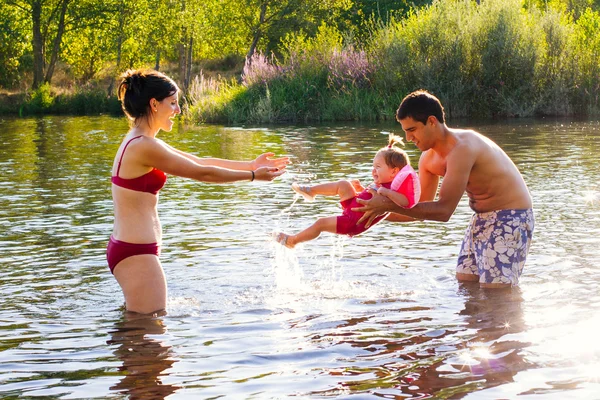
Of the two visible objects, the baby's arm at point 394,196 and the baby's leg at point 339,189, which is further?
the baby's leg at point 339,189

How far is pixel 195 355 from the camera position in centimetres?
590

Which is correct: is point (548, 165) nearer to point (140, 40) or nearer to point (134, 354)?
point (134, 354)

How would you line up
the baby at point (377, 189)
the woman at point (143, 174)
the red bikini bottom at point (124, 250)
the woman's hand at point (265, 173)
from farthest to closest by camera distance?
1. the baby at point (377, 189)
2. the woman's hand at point (265, 173)
3. the red bikini bottom at point (124, 250)
4. the woman at point (143, 174)

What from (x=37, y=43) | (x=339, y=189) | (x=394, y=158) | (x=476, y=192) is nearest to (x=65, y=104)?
(x=37, y=43)

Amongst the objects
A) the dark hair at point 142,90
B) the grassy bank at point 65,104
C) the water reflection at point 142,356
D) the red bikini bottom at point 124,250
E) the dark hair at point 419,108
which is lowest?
the water reflection at point 142,356

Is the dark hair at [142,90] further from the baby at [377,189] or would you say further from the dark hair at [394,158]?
the dark hair at [394,158]

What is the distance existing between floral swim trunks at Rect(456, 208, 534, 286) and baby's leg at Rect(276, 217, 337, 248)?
118 centimetres

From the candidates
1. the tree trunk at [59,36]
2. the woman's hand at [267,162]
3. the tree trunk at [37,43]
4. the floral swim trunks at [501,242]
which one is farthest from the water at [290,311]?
the tree trunk at [59,36]

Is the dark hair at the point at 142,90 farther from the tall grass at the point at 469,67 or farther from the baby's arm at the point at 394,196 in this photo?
Answer: the tall grass at the point at 469,67

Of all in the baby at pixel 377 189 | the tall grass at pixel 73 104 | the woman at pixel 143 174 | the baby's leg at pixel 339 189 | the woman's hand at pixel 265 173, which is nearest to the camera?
the woman at pixel 143 174

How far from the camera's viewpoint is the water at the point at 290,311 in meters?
5.27

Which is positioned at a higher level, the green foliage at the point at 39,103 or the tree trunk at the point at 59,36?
the tree trunk at the point at 59,36

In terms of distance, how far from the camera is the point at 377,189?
6.94 meters

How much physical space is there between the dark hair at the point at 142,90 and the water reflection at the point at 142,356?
5.12 feet
